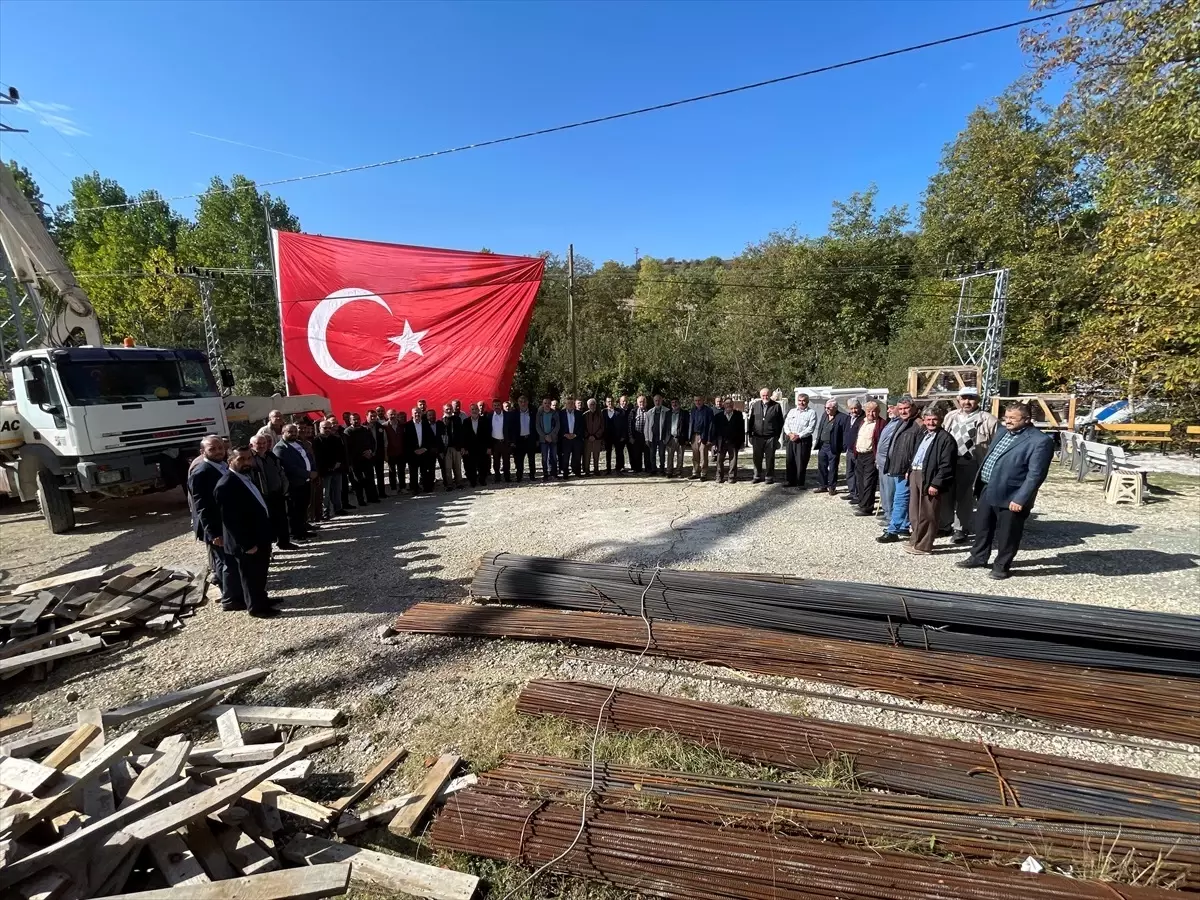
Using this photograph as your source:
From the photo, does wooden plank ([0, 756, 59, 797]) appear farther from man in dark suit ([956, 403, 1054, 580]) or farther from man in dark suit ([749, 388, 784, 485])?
man in dark suit ([749, 388, 784, 485])

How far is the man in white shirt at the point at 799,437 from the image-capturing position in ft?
31.7

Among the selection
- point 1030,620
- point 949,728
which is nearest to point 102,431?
point 949,728

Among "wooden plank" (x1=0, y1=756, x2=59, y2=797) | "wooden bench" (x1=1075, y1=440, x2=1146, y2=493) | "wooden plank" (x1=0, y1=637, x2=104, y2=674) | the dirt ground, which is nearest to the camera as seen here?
"wooden plank" (x1=0, y1=756, x2=59, y2=797)

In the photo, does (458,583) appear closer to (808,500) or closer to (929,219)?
(808,500)

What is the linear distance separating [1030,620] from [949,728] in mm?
1290

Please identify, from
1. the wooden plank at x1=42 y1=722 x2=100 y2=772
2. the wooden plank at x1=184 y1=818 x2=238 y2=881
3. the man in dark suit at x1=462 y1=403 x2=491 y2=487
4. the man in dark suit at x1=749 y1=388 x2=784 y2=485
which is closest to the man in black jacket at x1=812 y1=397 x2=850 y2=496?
the man in dark suit at x1=749 y1=388 x2=784 y2=485

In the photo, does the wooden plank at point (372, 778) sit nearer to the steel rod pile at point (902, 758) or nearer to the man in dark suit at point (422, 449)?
the steel rod pile at point (902, 758)

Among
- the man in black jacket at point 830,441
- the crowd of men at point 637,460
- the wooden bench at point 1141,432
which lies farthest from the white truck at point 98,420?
the wooden bench at point 1141,432

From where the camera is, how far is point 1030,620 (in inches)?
159

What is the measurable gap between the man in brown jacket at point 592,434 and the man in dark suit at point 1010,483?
7.16 meters

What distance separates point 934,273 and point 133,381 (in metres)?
33.9

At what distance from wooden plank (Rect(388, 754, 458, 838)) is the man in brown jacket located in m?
8.53

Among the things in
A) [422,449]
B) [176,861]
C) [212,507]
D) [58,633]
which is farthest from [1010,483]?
[422,449]

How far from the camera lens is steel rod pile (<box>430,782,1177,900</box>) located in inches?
85.1
